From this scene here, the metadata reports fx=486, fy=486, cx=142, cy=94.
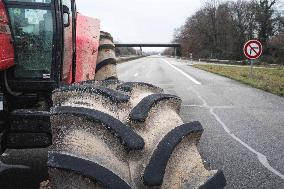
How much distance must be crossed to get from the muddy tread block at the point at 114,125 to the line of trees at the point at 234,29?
5593 cm

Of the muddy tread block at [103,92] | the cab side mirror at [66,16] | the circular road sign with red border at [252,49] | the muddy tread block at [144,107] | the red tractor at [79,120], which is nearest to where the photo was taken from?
the red tractor at [79,120]

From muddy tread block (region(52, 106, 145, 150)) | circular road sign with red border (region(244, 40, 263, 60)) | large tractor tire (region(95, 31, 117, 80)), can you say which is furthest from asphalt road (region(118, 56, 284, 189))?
circular road sign with red border (region(244, 40, 263, 60))

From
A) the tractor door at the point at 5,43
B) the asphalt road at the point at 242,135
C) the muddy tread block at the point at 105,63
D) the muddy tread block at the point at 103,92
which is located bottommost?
the asphalt road at the point at 242,135

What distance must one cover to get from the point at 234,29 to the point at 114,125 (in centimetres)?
7929

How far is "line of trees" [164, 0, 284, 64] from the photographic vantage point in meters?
69.1

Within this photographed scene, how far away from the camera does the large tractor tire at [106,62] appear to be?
20.8 ft

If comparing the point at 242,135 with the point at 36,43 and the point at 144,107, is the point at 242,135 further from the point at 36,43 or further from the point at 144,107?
the point at 144,107

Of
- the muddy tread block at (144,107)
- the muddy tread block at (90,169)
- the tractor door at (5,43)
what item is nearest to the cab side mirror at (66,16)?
the tractor door at (5,43)

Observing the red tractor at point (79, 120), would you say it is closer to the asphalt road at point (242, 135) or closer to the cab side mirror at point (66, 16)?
the cab side mirror at point (66, 16)

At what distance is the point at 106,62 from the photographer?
6465mm

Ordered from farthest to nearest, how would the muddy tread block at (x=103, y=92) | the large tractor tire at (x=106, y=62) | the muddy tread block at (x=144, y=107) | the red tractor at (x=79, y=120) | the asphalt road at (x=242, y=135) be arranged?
the large tractor tire at (x=106, y=62)
the asphalt road at (x=242, y=135)
the muddy tread block at (x=103, y=92)
the muddy tread block at (x=144, y=107)
the red tractor at (x=79, y=120)

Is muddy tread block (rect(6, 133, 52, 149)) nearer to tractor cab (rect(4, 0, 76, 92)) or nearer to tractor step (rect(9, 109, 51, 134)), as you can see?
tractor step (rect(9, 109, 51, 134))

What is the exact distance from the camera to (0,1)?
429 cm

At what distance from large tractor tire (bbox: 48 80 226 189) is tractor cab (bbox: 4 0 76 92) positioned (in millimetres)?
1435
